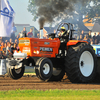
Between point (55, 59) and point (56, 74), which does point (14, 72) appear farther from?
point (56, 74)

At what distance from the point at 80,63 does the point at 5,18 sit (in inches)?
236

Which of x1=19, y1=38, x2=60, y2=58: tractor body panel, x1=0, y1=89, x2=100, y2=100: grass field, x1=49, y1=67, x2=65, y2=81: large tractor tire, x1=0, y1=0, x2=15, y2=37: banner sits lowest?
x1=0, y1=89, x2=100, y2=100: grass field


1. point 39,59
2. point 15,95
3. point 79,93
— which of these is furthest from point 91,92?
point 39,59

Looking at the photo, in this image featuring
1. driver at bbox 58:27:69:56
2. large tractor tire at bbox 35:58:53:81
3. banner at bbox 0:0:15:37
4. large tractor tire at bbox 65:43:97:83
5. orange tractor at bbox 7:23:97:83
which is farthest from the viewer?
banner at bbox 0:0:15:37

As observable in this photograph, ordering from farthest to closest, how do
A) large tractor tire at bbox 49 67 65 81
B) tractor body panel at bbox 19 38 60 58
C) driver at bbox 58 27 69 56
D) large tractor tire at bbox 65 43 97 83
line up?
1. large tractor tire at bbox 49 67 65 81
2. driver at bbox 58 27 69 56
3. large tractor tire at bbox 65 43 97 83
4. tractor body panel at bbox 19 38 60 58

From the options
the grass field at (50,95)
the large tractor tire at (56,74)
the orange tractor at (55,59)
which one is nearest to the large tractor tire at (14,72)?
the orange tractor at (55,59)

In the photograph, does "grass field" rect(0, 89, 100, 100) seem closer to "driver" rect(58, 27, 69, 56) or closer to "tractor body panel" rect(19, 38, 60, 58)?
"tractor body panel" rect(19, 38, 60, 58)

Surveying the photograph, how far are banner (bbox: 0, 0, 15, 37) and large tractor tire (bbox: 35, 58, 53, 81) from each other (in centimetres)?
558

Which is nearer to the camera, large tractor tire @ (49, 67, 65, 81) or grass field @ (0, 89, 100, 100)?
grass field @ (0, 89, 100, 100)

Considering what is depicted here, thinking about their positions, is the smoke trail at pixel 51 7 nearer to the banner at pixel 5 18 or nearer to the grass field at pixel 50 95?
the banner at pixel 5 18

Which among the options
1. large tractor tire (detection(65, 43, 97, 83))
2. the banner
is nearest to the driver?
large tractor tire (detection(65, 43, 97, 83))

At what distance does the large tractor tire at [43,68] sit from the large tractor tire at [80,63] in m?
0.71

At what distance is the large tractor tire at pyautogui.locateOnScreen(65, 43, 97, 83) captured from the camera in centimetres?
921

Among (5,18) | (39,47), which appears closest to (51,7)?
(5,18)
